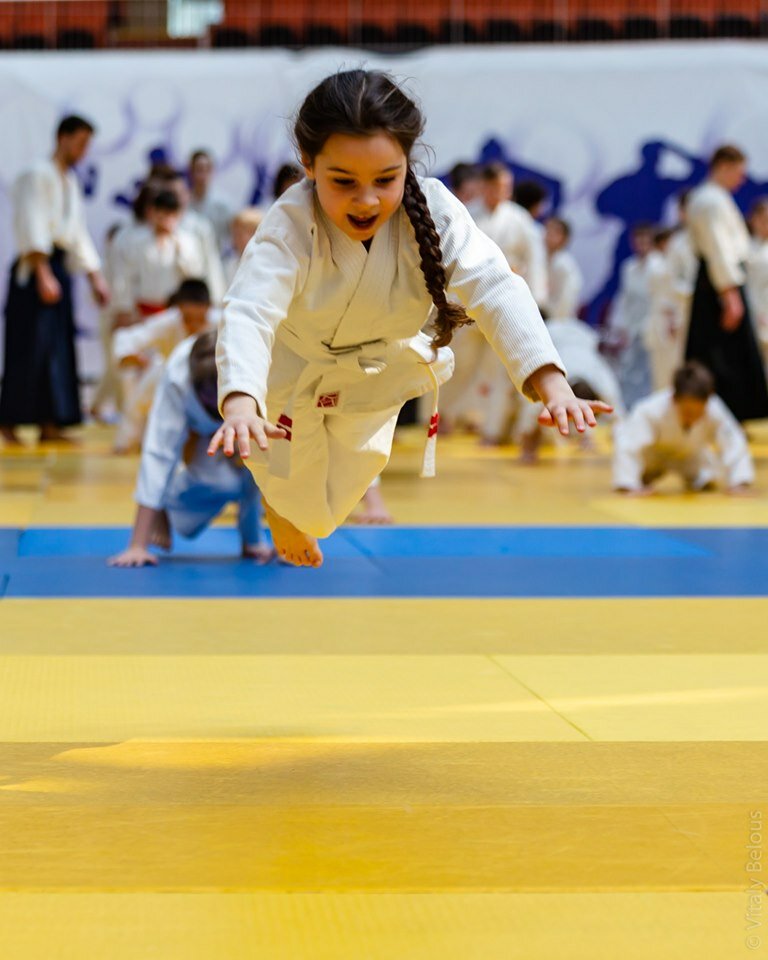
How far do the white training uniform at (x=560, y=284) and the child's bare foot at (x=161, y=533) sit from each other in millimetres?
5956

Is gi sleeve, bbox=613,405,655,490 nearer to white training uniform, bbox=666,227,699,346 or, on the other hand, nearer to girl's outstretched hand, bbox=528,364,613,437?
white training uniform, bbox=666,227,699,346

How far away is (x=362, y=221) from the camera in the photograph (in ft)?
8.87

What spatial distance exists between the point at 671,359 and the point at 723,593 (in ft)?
20.9

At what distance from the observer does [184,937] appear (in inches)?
73.7

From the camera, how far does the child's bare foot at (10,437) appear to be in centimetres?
943

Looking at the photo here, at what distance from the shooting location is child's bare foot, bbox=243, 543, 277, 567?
5329 mm

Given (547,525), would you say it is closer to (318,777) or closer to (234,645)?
(234,645)

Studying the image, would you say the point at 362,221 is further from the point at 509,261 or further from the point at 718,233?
the point at 509,261

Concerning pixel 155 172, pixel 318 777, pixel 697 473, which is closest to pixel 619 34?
pixel 155 172

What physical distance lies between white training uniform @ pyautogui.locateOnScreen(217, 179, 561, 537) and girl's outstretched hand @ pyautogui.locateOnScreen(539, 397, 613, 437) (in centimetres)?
18

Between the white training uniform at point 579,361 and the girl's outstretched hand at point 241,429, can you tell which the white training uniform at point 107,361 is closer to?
the white training uniform at point 579,361

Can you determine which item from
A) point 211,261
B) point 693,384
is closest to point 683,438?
point 693,384

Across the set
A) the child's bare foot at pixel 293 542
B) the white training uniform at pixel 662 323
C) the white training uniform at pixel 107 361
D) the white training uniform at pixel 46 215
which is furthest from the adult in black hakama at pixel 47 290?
the child's bare foot at pixel 293 542

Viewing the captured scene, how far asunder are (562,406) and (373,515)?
3753 mm
